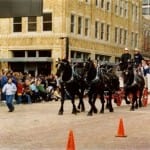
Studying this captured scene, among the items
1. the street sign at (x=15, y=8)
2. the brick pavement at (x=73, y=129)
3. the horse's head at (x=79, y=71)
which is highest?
the street sign at (x=15, y=8)

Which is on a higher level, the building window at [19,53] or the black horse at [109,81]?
the building window at [19,53]

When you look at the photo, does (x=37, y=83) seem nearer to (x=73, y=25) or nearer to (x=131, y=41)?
(x=73, y=25)

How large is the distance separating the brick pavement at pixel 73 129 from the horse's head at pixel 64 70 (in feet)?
4.89

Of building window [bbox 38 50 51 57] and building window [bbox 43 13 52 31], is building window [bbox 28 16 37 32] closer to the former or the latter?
building window [bbox 43 13 52 31]

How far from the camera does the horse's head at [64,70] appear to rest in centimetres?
2414

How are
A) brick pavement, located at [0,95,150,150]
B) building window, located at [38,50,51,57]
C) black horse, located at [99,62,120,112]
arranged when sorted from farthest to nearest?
building window, located at [38,50,51,57], black horse, located at [99,62,120,112], brick pavement, located at [0,95,150,150]

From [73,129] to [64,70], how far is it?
569cm

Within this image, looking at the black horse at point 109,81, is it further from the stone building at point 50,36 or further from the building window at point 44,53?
the building window at point 44,53

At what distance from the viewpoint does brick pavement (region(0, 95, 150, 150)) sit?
1519cm

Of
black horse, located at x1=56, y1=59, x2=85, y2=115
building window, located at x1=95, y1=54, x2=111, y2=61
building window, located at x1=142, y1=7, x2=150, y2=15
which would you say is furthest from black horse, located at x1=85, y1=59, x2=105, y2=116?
building window, located at x1=142, y1=7, x2=150, y2=15

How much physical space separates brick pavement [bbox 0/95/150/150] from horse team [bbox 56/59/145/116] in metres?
0.70

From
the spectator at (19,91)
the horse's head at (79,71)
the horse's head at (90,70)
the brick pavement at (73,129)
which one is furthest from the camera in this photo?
the spectator at (19,91)


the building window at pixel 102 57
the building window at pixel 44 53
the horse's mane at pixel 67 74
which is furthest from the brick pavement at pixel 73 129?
the building window at pixel 102 57

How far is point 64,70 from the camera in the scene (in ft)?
79.4
